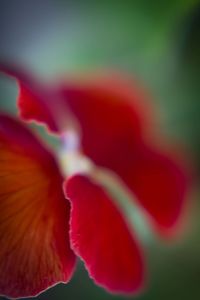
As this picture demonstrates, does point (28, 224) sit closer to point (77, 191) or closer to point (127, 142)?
point (77, 191)

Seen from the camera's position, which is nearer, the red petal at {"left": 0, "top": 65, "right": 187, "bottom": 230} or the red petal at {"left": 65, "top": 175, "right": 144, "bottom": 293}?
the red petal at {"left": 65, "top": 175, "right": 144, "bottom": 293}

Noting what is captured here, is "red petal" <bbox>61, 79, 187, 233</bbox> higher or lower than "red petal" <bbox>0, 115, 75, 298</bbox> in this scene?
lower

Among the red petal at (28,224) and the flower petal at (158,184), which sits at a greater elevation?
the red petal at (28,224)

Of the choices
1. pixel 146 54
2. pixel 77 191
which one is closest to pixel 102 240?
pixel 77 191

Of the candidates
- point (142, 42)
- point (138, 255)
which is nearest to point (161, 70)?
point (142, 42)

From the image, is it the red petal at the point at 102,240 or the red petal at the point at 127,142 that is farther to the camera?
the red petal at the point at 127,142
